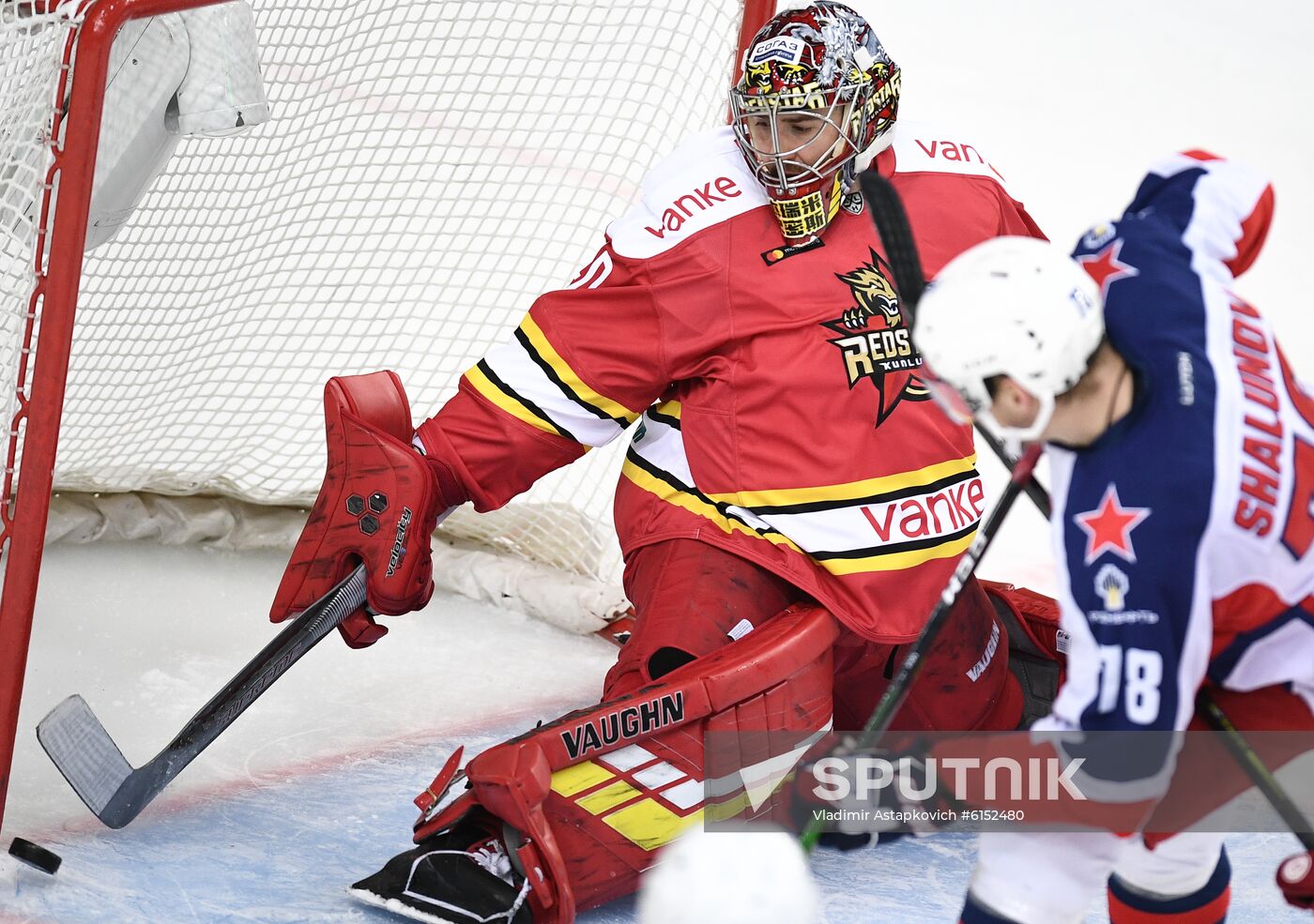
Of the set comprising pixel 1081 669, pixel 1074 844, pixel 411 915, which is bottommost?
pixel 411 915

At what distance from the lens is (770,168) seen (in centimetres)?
207

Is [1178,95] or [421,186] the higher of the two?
[421,186]

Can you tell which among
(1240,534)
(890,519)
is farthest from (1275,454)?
(890,519)

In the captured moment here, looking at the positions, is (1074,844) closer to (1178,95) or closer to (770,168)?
(770,168)

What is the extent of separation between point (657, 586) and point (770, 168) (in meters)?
0.59

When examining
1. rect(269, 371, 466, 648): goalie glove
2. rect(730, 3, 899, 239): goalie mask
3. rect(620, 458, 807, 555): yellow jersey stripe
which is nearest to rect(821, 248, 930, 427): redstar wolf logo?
rect(730, 3, 899, 239): goalie mask

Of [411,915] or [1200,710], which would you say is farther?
[411,915]

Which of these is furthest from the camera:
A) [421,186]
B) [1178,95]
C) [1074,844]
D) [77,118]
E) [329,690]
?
[1178,95]

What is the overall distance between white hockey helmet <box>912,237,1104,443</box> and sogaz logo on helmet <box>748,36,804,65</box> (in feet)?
2.61

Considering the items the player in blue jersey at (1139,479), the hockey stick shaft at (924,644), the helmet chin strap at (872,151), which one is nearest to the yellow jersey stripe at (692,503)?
the helmet chin strap at (872,151)

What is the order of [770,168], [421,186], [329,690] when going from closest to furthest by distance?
[770,168] → [329,690] → [421,186]

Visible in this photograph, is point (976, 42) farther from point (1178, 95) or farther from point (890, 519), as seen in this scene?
point (890, 519)

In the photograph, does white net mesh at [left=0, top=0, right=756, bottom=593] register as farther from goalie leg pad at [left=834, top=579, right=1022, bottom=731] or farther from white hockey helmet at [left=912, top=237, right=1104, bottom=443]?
white hockey helmet at [left=912, top=237, right=1104, bottom=443]

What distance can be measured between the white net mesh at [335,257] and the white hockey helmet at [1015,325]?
61.3 inches
